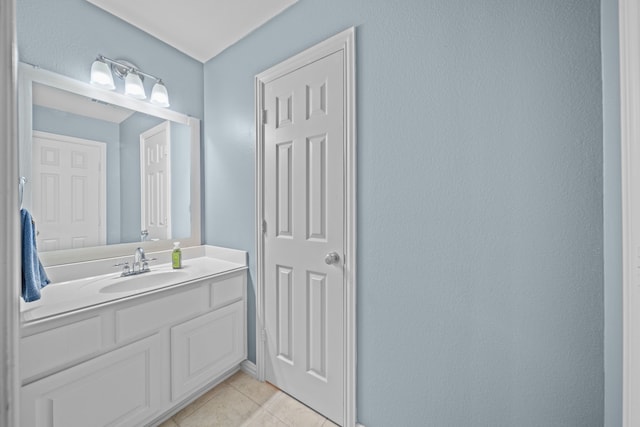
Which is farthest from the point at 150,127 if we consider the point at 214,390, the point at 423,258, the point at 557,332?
the point at 557,332

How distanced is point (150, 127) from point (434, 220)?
201cm

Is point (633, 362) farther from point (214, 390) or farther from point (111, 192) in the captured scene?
point (111, 192)

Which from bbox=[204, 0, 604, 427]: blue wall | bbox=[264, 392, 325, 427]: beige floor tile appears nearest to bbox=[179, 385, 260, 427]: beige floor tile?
bbox=[264, 392, 325, 427]: beige floor tile

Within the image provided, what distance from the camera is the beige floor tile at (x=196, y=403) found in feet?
5.04

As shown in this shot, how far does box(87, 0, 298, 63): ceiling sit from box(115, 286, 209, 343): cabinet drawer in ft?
5.78

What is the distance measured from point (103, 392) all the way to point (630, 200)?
2.00m

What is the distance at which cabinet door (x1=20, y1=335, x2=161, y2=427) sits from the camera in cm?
104

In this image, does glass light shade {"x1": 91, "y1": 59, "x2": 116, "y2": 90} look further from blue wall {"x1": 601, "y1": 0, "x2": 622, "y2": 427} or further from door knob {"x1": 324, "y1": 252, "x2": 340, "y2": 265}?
blue wall {"x1": 601, "y1": 0, "x2": 622, "y2": 427}

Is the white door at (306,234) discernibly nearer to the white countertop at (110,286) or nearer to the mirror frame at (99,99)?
the white countertop at (110,286)

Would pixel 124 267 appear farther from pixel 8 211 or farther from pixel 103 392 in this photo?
pixel 8 211

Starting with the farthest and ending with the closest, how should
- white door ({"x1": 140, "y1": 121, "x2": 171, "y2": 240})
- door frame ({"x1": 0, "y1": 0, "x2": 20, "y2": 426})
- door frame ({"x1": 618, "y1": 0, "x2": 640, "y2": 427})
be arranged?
white door ({"x1": 140, "y1": 121, "x2": 171, "y2": 240}), door frame ({"x1": 618, "y1": 0, "x2": 640, "y2": 427}), door frame ({"x1": 0, "y1": 0, "x2": 20, "y2": 426})

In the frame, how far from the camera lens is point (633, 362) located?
0.60 metres

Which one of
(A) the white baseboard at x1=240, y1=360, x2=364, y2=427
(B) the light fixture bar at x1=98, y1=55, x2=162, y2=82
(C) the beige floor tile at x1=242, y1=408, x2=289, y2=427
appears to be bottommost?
(C) the beige floor tile at x1=242, y1=408, x2=289, y2=427

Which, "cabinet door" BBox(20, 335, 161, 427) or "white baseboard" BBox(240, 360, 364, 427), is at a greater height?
"cabinet door" BBox(20, 335, 161, 427)
